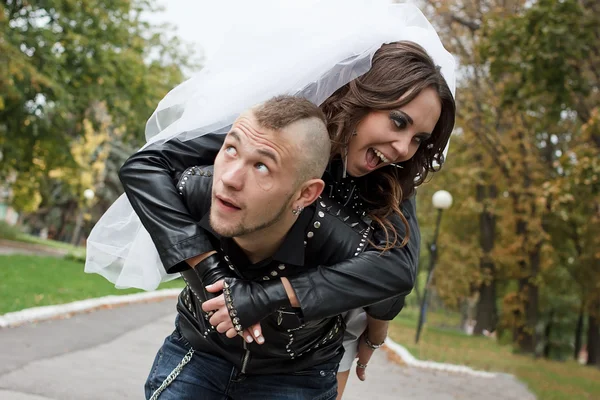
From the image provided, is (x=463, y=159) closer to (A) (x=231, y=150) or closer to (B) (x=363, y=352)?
(B) (x=363, y=352)

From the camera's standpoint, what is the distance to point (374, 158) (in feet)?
9.09

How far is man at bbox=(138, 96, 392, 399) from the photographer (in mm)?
2234

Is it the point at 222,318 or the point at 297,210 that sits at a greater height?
the point at 297,210

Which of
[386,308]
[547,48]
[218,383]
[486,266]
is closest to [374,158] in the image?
[386,308]

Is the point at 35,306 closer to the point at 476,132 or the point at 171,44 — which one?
the point at 476,132

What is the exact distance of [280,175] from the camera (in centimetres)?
223

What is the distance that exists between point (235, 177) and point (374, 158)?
30.4 inches

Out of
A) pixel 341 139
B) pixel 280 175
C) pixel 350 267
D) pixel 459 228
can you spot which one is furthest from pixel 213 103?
pixel 459 228

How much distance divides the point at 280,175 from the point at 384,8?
1.38 m

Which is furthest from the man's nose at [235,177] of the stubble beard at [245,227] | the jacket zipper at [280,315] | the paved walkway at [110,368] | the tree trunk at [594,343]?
the tree trunk at [594,343]

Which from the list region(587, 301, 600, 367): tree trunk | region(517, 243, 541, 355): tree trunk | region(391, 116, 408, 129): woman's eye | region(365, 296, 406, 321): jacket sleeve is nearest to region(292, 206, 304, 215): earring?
region(391, 116, 408, 129): woman's eye

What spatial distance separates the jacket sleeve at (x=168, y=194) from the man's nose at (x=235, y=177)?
32 centimetres

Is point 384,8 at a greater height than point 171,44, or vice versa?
point 384,8

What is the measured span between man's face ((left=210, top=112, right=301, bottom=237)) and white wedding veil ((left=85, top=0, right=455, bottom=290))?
1.84 ft
